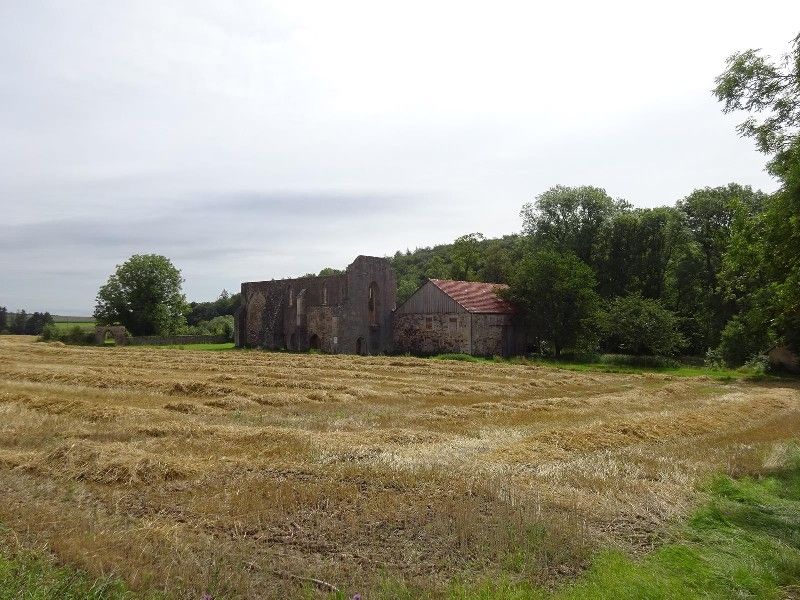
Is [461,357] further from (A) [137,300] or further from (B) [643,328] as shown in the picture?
(A) [137,300]

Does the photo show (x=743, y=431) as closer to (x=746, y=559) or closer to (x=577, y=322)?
(x=746, y=559)

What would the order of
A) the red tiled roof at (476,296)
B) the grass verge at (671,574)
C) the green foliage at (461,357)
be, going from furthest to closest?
the red tiled roof at (476,296), the green foliage at (461,357), the grass verge at (671,574)

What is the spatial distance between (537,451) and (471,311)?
35.3 meters

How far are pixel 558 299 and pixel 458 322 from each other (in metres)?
7.93

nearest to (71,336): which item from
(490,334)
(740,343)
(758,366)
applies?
(490,334)

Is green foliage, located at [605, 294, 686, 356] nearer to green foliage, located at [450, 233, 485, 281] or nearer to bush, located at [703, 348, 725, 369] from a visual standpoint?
bush, located at [703, 348, 725, 369]

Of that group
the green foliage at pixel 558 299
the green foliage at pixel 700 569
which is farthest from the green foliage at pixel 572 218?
the green foliage at pixel 700 569

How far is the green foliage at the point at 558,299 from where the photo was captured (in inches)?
1890

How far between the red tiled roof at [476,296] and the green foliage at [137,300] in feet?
132

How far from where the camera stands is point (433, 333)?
5038 cm

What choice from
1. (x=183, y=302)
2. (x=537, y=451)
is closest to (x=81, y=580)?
(x=537, y=451)

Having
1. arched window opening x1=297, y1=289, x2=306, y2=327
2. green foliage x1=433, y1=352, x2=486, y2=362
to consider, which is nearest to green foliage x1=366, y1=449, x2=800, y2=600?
green foliage x1=433, y1=352, x2=486, y2=362

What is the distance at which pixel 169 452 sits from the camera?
11.3m

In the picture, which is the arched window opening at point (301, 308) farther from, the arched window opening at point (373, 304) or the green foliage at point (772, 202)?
the green foliage at point (772, 202)
